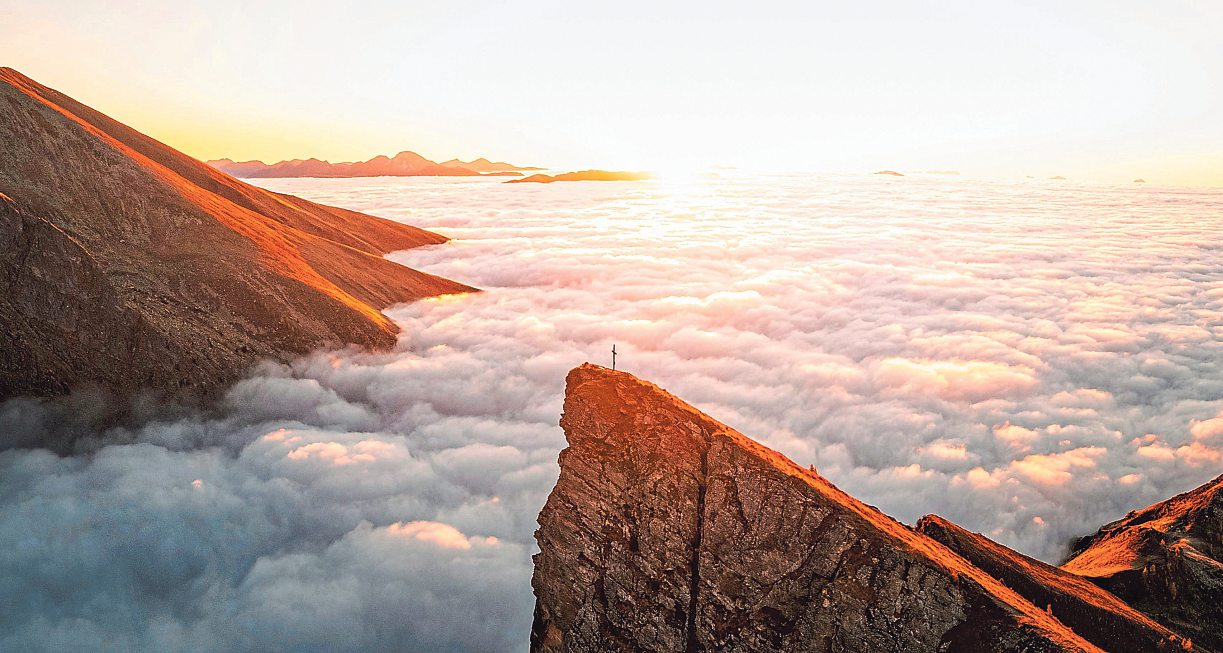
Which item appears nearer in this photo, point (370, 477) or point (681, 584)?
point (681, 584)

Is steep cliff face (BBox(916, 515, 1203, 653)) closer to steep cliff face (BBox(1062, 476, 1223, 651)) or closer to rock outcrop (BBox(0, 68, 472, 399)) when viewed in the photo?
steep cliff face (BBox(1062, 476, 1223, 651))

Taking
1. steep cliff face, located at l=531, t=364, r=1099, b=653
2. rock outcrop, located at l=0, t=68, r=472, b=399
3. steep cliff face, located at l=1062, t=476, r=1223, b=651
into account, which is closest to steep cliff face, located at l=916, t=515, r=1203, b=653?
steep cliff face, located at l=1062, t=476, r=1223, b=651

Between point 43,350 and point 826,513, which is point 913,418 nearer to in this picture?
point 826,513

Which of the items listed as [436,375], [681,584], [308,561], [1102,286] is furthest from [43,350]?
[1102,286]

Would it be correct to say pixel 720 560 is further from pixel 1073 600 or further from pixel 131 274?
pixel 131 274

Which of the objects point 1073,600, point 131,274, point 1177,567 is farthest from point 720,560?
point 131,274

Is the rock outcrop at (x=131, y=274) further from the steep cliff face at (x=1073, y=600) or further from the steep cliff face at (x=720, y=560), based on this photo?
the steep cliff face at (x=1073, y=600)
